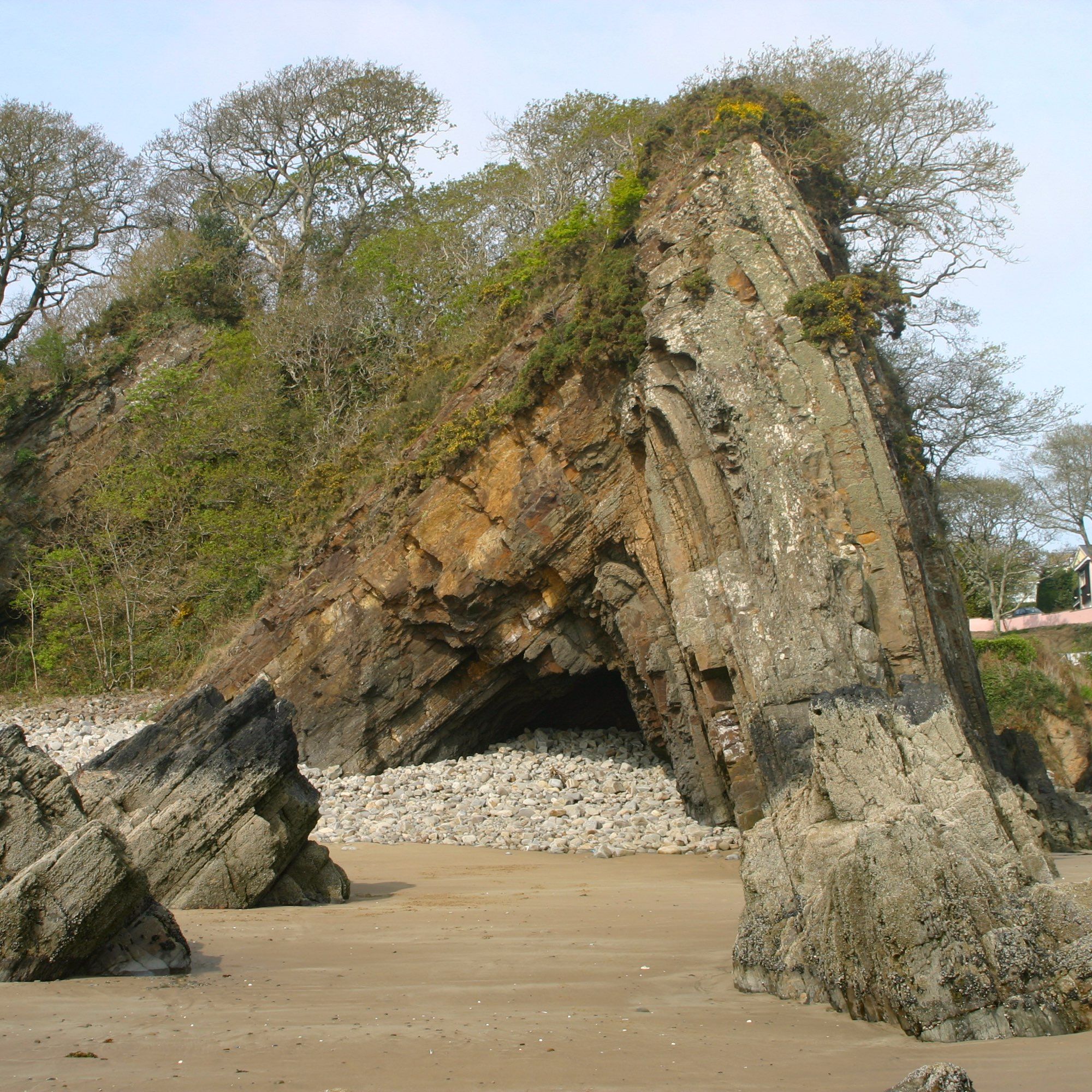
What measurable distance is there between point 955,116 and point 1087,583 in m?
35.5

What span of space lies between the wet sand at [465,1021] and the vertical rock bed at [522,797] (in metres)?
4.65

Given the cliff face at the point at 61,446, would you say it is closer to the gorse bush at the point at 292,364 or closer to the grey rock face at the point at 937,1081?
the gorse bush at the point at 292,364

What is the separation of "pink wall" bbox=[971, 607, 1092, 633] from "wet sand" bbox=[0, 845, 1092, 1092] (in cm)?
3294

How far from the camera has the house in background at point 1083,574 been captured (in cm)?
4541

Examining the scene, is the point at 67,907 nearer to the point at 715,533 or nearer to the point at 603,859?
the point at 603,859

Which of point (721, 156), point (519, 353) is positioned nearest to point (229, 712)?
point (519, 353)

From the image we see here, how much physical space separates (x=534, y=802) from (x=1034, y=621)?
32.1m

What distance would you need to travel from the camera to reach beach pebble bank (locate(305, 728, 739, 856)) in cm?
1273

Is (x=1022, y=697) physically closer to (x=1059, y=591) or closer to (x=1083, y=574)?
(x=1059, y=591)

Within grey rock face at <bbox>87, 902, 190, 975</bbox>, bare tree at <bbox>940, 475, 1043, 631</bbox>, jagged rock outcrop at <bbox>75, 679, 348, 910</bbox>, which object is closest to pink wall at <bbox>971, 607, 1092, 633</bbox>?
bare tree at <bbox>940, 475, 1043, 631</bbox>

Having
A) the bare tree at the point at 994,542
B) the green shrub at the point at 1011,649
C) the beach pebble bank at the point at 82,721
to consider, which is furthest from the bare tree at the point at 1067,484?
the beach pebble bank at the point at 82,721

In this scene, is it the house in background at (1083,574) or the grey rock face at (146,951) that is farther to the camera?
the house in background at (1083,574)

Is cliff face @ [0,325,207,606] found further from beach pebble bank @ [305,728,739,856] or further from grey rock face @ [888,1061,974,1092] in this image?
grey rock face @ [888,1061,974,1092]

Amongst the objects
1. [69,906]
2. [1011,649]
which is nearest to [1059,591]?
[1011,649]
